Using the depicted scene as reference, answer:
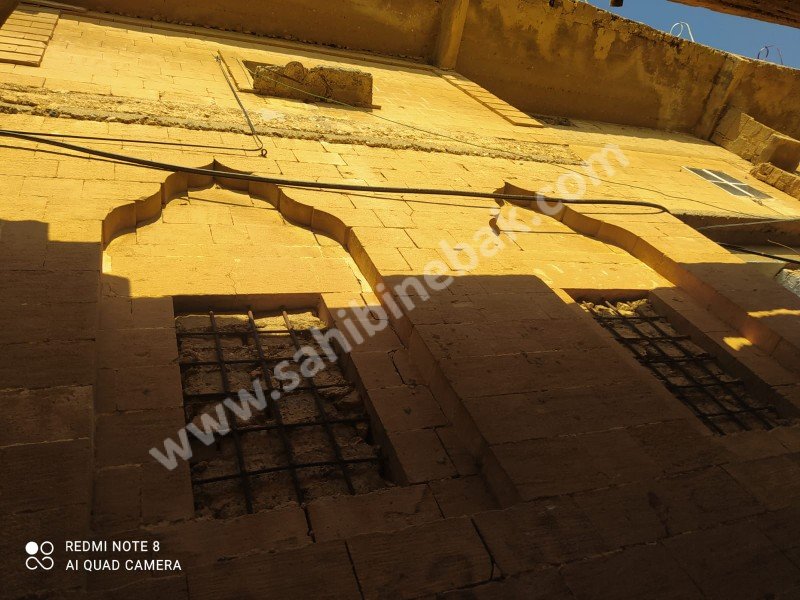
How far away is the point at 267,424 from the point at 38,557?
4.71 ft

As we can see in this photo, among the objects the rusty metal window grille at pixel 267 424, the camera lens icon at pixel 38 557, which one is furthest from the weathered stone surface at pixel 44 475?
the rusty metal window grille at pixel 267 424

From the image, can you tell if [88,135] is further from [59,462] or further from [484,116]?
[484,116]

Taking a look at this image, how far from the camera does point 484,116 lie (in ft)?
31.8

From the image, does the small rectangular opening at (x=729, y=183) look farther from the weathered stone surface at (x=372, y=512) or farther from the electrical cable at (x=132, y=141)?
the weathered stone surface at (x=372, y=512)

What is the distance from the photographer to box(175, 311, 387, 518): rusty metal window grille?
289 cm

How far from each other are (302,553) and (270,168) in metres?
4.42

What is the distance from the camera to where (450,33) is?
1170 cm

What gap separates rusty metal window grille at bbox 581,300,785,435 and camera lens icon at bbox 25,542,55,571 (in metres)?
3.92

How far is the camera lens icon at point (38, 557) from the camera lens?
74.4 inches

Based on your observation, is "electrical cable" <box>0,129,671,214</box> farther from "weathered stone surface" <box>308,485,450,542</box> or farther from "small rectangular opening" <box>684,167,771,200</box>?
"small rectangular opening" <box>684,167,771,200</box>

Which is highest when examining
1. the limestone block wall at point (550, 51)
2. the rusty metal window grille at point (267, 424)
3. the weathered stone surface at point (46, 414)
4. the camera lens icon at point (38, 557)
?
the limestone block wall at point (550, 51)

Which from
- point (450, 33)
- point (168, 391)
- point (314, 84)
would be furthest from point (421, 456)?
point (450, 33)

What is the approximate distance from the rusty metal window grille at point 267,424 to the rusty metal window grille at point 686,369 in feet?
8.10

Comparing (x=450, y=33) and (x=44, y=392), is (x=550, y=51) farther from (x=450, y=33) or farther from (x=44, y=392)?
(x=44, y=392)
